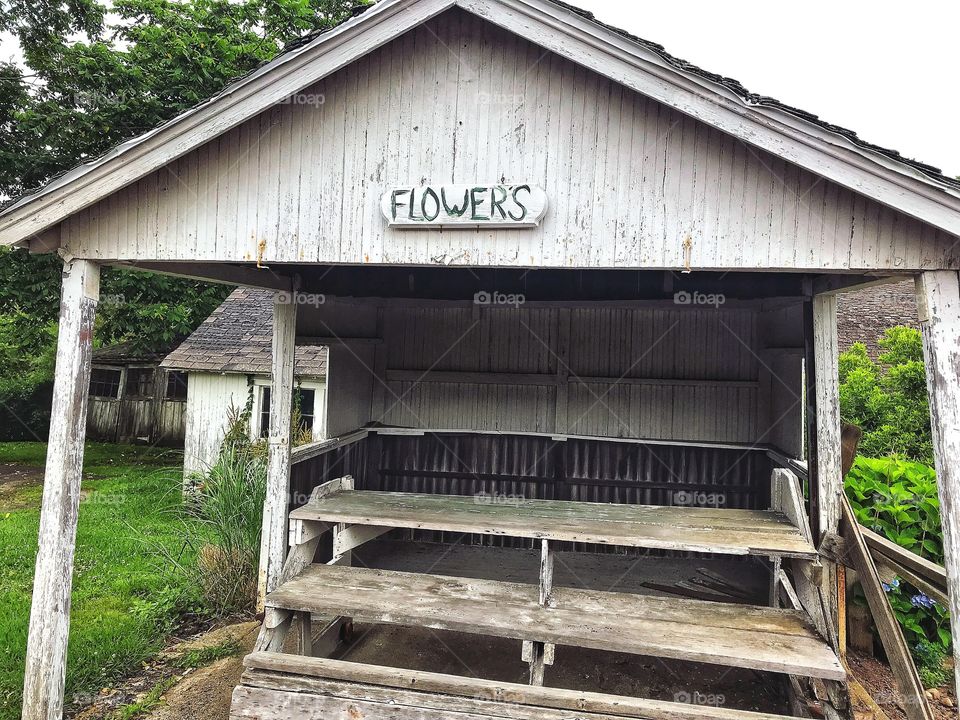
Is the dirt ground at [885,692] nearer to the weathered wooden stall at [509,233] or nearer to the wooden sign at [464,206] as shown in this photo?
the weathered wooden stall at [509,233]

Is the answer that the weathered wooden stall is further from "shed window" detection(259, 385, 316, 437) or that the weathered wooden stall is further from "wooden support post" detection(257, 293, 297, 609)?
"shed window" detection(259, 385, 316, 437)

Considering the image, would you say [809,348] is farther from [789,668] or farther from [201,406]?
[201,406]

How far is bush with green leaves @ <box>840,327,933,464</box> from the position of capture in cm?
Answer: 1079

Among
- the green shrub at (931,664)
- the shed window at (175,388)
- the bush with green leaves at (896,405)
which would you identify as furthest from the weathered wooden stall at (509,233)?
the shed window at (175,388)

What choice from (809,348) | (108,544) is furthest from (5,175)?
(809,348)

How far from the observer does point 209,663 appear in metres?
5.02

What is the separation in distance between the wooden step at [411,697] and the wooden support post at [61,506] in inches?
45.9

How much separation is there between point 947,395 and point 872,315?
16.7 meters

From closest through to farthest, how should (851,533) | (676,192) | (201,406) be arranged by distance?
1. (676,192)
2. (851,533)
3. (201,406)

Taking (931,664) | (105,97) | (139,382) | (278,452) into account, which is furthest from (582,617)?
(139,382)

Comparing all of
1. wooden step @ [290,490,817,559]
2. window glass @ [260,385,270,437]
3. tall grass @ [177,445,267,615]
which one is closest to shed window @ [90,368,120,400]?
window glass @ [260,385,270,437]

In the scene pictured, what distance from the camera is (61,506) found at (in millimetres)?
3996

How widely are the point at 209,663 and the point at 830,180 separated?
17.7ft

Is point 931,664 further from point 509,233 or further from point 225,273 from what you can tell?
point 225,273
